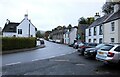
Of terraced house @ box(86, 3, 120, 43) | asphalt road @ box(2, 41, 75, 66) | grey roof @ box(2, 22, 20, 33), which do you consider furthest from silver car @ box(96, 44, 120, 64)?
grey roof @ box(2, 22, 20, 33)

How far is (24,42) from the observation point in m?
34.1

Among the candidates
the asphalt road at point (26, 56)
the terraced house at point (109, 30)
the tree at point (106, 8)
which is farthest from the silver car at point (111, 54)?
the tree at point (106, 8)

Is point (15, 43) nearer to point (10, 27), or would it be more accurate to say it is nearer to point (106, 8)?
point (10, 27)

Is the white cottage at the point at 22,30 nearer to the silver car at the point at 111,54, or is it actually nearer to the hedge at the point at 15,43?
the hedge at the point at 15,43

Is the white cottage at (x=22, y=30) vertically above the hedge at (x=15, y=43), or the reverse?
the white cottage at (x=22, y=30)

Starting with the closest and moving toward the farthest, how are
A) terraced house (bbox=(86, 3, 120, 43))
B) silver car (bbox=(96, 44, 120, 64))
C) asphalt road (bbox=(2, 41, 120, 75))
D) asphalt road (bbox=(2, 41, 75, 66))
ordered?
asphalt road (bbox=(2, 41, 120, 75)) → silver car (bbox=(96, 44, 120, 64)) → asphalt road (bbox=(2, 41, 75, 66)) → terraced house (bbox=(86, 3, 120, 43))

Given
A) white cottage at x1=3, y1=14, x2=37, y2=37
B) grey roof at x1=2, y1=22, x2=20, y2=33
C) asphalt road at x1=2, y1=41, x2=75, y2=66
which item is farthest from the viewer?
grey roof at x1=2, y1=22, x2=20, y2=33

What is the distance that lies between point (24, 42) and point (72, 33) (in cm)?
5105

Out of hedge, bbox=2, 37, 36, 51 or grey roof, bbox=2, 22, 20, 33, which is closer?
hedge, bbox=2, 37, 36, 51

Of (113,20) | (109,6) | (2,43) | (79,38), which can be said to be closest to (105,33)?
(113,20)

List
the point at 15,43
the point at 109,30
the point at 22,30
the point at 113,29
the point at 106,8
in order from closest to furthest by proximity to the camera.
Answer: the point at 15,43, the point at 113,29, the point at 109,30, the point at 106,8, the point at 22,30

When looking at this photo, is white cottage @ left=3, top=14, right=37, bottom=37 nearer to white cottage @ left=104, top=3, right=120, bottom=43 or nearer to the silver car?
white cottage @ left=104, top=3, right=120, bottom=43

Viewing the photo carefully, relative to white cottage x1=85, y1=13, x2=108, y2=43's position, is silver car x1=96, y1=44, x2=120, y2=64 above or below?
below

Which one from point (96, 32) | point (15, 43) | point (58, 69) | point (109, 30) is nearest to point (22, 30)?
point (96, 32)
